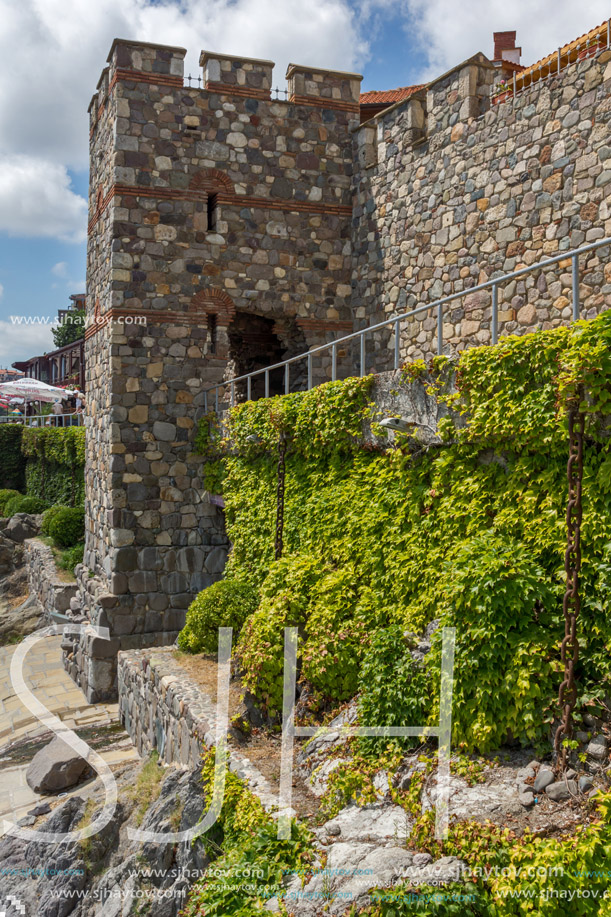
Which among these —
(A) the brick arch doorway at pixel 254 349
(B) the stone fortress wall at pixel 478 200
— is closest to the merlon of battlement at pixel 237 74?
(B) the stone fortress wall at pixel 478 200

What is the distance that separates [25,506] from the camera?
22219 mm

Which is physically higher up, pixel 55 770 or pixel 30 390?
pixel 30 390

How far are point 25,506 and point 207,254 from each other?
13.4m

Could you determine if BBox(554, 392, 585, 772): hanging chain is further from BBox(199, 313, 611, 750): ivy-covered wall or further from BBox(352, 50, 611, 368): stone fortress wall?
BBox(352, 50, 611, 368): stone fortress wall

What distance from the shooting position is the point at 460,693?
499 cm

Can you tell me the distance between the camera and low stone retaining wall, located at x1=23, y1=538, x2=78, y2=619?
14.6 m

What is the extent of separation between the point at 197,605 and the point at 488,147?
750 cm

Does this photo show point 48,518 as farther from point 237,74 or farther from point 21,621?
point 237,74

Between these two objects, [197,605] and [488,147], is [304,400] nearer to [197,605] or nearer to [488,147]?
[197,605]

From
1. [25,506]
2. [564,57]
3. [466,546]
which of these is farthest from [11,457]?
[466,546]

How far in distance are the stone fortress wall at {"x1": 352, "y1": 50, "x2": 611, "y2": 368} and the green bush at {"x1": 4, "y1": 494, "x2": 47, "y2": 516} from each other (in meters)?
14.2

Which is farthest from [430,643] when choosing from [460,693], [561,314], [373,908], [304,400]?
[561,314]

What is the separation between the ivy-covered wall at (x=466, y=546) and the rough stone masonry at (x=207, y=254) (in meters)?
3.86

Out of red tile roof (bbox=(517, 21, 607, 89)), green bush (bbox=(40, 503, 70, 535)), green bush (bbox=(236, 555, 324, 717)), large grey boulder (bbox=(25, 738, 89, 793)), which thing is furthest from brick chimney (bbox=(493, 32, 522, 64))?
green bush (bbox=(40, 503, 70, 535))
